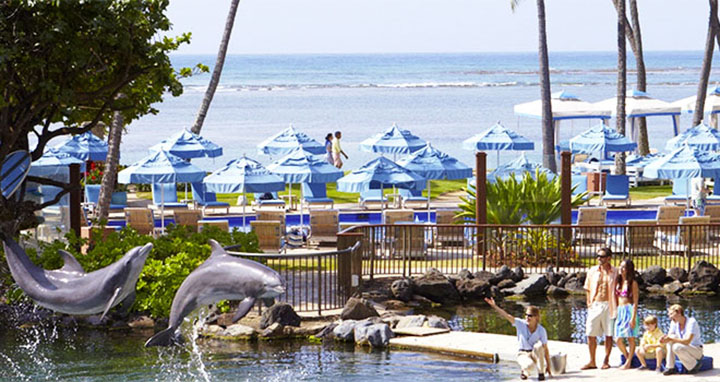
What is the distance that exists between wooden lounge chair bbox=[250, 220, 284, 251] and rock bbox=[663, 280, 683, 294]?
8.79 metres

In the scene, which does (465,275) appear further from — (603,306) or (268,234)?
(603,306)

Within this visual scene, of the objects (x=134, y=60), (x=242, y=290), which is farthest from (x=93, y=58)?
(x=242, y=290)

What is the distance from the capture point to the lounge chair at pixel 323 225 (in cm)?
2927

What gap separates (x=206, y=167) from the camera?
6350cm

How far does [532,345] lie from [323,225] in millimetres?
13415

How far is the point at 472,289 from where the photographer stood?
78.3 ft

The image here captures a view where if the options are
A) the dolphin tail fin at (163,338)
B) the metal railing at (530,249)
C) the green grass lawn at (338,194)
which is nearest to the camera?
the dolphin tail fin at (163,338)

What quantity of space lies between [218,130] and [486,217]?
223 feet

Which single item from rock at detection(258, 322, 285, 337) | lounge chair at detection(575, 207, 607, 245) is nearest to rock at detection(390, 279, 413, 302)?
rock at detection(258, 322, 285, 337)

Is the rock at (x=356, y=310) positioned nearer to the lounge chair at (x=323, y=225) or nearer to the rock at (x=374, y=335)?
the rock at (x=374, y=335)

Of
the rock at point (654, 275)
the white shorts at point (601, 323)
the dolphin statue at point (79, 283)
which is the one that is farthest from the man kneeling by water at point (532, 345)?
the rock at point (654, 275)

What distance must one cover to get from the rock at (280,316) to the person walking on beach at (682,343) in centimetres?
686

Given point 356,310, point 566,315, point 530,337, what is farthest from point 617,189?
point 530,337

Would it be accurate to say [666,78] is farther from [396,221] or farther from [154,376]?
[154,376]
